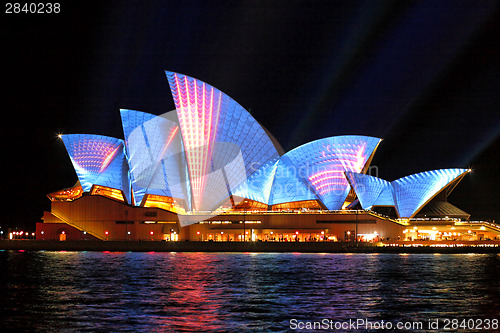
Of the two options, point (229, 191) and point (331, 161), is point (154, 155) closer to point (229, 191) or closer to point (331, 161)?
point (229, 191)

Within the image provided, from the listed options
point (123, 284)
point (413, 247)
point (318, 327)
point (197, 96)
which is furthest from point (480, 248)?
point (318, 327)

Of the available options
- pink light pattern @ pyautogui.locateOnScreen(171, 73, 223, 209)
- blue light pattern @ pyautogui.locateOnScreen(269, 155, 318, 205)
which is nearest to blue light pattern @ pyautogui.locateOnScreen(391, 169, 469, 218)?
blue light pattern @ pyautogui.locateOnScreen(269, 155, 318, 205)

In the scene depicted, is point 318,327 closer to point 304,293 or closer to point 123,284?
Answer: point 304,293

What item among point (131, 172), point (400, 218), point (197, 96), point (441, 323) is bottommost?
point (441, 323)

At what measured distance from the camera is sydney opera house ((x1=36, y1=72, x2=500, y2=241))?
7111 cm

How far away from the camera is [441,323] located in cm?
2175

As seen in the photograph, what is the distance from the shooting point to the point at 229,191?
7519 cm

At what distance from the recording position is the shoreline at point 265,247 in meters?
67.8

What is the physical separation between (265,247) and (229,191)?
9.46 m

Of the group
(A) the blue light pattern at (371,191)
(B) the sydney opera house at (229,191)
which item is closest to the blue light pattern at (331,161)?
(B) the sydney opera house at (229,191)

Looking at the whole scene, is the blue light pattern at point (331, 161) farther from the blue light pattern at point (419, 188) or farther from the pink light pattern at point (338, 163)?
the blue light pattern at point (419, 188)

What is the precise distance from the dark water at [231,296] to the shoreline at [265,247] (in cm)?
2414

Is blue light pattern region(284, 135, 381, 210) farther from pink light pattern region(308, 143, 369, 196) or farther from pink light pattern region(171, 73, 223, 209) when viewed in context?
pink light pattern region(171, 73, 223, 209)

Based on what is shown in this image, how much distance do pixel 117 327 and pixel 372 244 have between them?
172 feet
